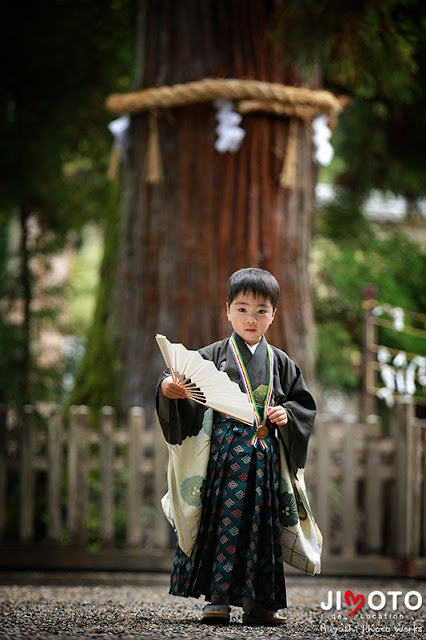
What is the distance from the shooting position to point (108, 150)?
29.5ft

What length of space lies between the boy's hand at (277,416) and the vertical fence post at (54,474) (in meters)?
2.67

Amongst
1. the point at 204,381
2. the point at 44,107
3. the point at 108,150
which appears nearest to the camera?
the point at 204,381

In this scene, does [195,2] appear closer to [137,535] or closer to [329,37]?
[329,37]

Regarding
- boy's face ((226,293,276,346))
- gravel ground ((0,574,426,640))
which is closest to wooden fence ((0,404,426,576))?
gravel ground ((0,574,426,640))

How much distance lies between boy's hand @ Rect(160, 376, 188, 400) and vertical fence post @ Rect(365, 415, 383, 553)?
303cm

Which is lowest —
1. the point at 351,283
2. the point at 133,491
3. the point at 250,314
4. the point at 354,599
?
the point at 354,599

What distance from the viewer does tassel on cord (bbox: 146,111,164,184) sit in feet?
19.0

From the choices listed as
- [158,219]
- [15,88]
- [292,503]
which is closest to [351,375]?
[158,219]

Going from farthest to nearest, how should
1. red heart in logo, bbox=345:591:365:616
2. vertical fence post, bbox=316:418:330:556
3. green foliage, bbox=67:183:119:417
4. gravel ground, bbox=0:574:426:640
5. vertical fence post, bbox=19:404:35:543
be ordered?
1. green foliage, bbox=67:183:119:417
2. vertical fence post, bbox=316:418:330:556
3. vertical fence post, bbox=19:404:35:543
4. red heart in logo, bbox=345:591:365:616
5. gravel ground, bbox=0:574:426:640

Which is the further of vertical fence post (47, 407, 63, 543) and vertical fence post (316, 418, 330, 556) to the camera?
vertical fence post (316, 418, 330, 556)

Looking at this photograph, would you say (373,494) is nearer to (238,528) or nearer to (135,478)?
(135,478)

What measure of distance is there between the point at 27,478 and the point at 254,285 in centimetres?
293

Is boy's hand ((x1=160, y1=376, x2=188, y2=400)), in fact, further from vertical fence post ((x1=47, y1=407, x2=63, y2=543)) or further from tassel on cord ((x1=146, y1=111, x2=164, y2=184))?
tassel on cord ((x1=146, y1=111, x2=164, y2=184))

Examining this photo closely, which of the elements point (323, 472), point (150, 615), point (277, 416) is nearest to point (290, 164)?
point (323, 472)
